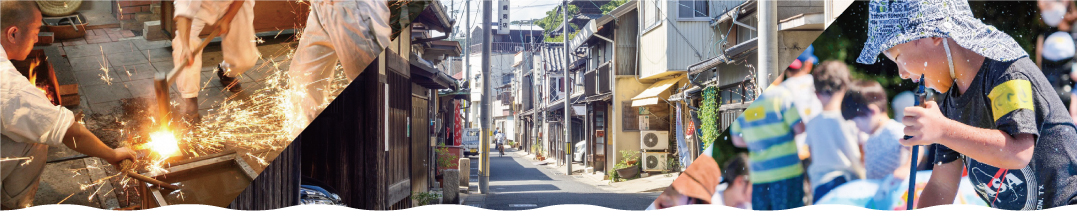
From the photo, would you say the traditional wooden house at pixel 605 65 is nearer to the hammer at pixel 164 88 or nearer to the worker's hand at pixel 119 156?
the hammer at pixel 164 88

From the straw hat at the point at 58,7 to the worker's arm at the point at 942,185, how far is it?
3.41 m

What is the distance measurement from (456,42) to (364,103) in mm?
586

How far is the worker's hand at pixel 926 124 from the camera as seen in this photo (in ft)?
6.71

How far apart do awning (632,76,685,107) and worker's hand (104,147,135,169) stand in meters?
2.15

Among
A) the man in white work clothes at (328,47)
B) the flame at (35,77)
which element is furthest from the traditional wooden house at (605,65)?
the flame at (35,77)

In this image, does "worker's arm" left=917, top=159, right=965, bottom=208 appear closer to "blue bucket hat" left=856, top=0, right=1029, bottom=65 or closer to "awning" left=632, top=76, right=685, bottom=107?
"blue bucket hat" left=856, top=0, right=1029, bottom=65

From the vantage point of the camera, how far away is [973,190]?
2328 millimetres

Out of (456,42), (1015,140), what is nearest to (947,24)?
(1015,140)

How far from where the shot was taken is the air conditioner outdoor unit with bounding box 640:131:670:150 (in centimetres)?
282

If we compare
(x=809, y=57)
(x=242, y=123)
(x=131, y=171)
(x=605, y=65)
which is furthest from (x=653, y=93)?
(x=131, y=171)

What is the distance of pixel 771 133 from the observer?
2148 millimetres

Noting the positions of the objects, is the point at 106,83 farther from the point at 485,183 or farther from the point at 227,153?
the point at 485,183

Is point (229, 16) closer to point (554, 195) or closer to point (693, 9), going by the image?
point (554, 195)

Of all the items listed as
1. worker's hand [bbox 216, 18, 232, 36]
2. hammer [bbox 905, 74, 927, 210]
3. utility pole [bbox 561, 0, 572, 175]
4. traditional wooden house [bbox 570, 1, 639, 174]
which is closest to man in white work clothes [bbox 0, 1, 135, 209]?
worker's hand [bbox 216, 18, 232, 36]
